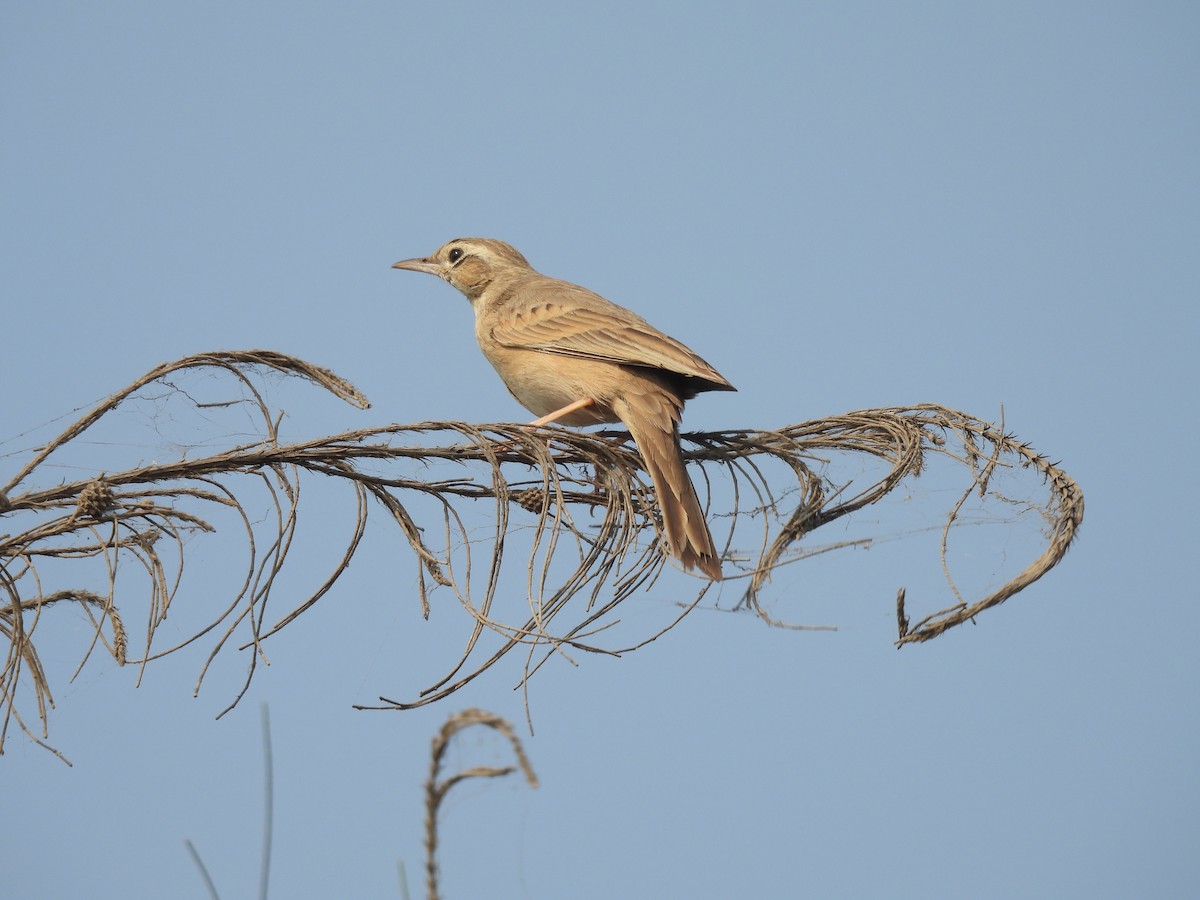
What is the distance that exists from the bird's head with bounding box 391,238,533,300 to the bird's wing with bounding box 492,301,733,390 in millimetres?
1155

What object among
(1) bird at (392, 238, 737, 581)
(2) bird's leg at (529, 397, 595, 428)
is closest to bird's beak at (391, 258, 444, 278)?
(1) bird at (392, 238, 737, 581)

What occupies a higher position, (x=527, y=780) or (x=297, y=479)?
(x=297, y=479)

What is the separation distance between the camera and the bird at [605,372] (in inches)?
195

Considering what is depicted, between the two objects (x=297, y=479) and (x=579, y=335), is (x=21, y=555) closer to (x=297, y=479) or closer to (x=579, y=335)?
(x=297, y=479)

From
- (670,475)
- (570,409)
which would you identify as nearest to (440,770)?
(670,475)

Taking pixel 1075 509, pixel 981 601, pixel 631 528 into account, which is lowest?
pixel 981 601

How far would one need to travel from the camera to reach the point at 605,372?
20.4 feet

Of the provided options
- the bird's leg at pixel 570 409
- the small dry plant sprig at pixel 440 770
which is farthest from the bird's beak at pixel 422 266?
the small dry plant sprig at pixel 440 770

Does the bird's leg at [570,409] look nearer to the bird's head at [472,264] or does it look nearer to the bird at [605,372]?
the bird at [605,372]

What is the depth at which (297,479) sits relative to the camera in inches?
149

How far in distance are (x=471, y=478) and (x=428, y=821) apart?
2.13 metres

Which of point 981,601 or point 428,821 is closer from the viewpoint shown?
point 428,821

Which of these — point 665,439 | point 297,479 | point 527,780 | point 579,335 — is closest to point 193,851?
point 527,780

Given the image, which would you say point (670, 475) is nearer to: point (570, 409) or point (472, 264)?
point (570, 409)
